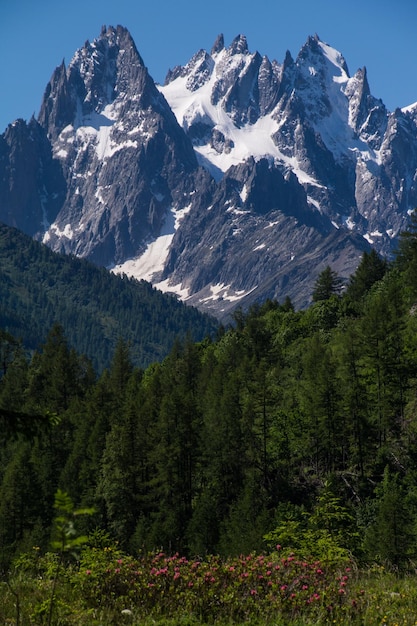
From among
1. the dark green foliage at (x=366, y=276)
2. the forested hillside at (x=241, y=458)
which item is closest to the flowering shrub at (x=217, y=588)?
the forested hillside at (x=241, y=458)

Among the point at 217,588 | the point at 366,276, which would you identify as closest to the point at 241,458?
the point at 217,588

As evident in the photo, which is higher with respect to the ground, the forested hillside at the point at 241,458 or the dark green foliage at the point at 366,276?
the dark green foliage at the point at 366,276

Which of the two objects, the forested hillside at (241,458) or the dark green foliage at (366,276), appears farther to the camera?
the dark green foliage at (366,276)

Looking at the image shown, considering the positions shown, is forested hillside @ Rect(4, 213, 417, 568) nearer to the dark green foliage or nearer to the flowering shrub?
the flowering shrub

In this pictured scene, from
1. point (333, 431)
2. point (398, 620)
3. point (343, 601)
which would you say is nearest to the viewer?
point (398, 620)

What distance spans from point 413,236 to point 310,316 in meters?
17.4

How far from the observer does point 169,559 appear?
45.2ft

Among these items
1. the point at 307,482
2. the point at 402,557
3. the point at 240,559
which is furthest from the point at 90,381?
the point at 240,559

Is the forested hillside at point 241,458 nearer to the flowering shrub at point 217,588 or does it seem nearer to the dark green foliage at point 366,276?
the flowering shrub at point 217,588

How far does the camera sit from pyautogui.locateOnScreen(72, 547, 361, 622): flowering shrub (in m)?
12.4

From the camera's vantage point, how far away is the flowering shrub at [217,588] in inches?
488

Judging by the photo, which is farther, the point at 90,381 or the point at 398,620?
the point at 90,381

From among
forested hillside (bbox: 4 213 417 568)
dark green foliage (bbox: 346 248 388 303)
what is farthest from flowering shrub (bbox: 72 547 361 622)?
dark green foliage (bbox: 346 248 388 303)

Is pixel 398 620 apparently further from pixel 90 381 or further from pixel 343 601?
pixel 90 381
